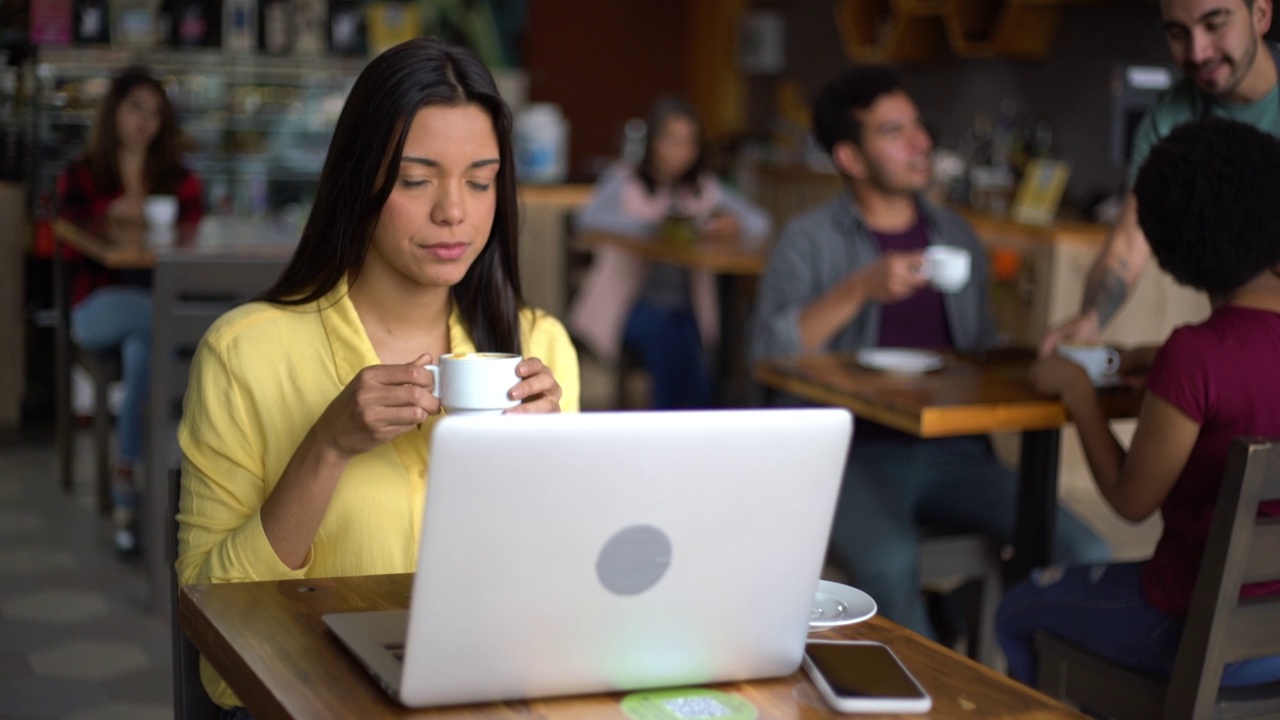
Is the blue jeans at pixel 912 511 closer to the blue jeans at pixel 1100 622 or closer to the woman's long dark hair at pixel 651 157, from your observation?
the blue jeans at pixel 1100 622

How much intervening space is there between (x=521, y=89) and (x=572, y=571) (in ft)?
20.1

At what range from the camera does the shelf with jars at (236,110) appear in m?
5.22

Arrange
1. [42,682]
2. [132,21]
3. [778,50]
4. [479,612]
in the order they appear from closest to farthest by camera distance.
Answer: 1. [479,612]
2. [42,682]
3. [132,21]
4. [778,50]

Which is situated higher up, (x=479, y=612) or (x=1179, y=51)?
(x=1179, y=51)

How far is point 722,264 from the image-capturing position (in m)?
4.36

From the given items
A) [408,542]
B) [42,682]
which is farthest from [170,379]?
[408,542]

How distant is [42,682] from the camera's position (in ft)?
9.58

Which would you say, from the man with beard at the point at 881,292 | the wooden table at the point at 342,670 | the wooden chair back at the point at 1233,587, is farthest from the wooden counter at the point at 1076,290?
the wooden table at the point at 342,670

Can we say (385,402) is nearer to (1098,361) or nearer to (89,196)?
(1098,361)

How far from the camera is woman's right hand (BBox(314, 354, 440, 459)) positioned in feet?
4.20

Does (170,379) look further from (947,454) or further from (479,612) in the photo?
(479,612)

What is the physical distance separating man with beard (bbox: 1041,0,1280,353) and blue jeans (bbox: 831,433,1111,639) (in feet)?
1.10

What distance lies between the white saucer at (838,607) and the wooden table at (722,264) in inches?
100

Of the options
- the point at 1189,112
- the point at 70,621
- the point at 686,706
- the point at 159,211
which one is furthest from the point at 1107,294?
the point at 159,211
